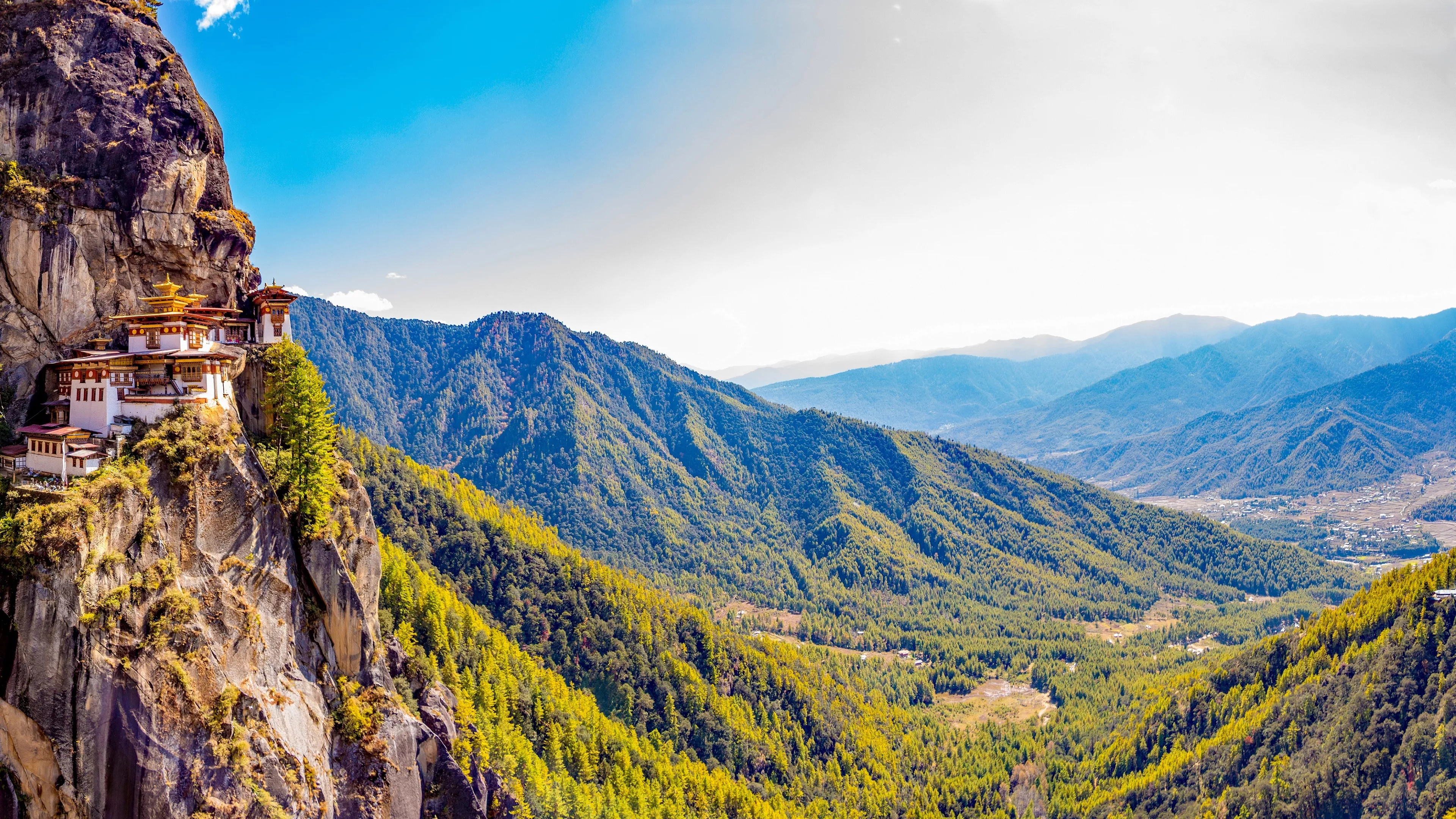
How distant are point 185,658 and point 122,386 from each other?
64.4 feet

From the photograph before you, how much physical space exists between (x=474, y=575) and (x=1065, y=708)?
165 metres

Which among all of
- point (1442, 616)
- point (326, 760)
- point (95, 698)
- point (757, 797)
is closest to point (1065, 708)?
point (1442, 616)

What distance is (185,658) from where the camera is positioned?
4416cm

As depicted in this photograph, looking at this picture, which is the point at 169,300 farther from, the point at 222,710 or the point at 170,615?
the point at 222,710

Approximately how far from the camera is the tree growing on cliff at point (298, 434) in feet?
187

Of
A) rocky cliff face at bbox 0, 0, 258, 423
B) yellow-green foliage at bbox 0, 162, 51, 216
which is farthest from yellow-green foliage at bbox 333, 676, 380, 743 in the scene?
yellow-green foliage at bbox 0, 162, 51, 216

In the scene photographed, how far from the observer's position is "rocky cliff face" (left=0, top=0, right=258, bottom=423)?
50.1 meters

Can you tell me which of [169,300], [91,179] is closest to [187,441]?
[169,300]

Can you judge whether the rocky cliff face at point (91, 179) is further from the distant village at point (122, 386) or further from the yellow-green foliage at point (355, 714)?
the yellow-green foliage at point (355, 714)

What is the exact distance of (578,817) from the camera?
8512 cm

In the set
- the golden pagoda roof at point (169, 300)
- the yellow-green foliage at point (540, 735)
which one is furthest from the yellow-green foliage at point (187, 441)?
the yellow-green foliage at point (540, 735)

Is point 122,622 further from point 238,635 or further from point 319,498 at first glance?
point 319,498

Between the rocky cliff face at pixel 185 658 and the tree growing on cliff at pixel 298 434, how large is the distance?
225 cm

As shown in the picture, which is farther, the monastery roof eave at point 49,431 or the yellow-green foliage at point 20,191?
the yellow-green foliage at point 20,191
